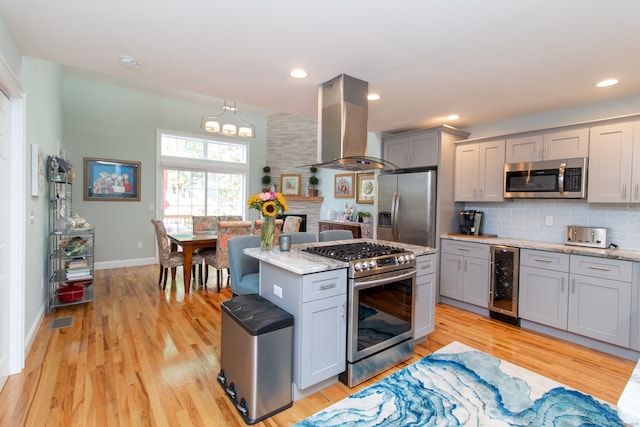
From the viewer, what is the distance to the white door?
2.12m

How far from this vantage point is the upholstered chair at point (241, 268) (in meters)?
2.89

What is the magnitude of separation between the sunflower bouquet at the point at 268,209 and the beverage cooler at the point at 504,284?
2.60m

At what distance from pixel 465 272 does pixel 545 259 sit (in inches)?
34.6

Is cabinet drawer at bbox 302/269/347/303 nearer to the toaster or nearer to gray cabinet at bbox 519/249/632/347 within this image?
gray cabinet at bbox 519/249/632/347

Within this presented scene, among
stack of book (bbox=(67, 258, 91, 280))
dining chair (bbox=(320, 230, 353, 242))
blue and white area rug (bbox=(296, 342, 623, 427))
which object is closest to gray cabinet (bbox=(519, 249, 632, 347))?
blue and white area rug (bbox=(296, 342, 623, 427))

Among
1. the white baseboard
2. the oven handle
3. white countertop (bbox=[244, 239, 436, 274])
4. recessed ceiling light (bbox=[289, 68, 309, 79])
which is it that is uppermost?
recessed ceiling light (bbox=[289, 68, 309, 79])

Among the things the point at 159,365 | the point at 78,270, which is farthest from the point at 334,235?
the point at 78,270

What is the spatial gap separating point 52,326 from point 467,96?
4859 mm

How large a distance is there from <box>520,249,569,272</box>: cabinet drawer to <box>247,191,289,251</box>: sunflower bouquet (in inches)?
106

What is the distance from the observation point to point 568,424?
193 centimetres

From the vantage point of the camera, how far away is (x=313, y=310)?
2.09 meters

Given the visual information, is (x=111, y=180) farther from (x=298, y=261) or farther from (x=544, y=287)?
(x=544, y=287)

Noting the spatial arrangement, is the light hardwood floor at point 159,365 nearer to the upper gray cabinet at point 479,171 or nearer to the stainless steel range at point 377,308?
the stainless steel range at point 377,308

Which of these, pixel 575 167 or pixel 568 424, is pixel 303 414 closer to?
pixel 568 424
